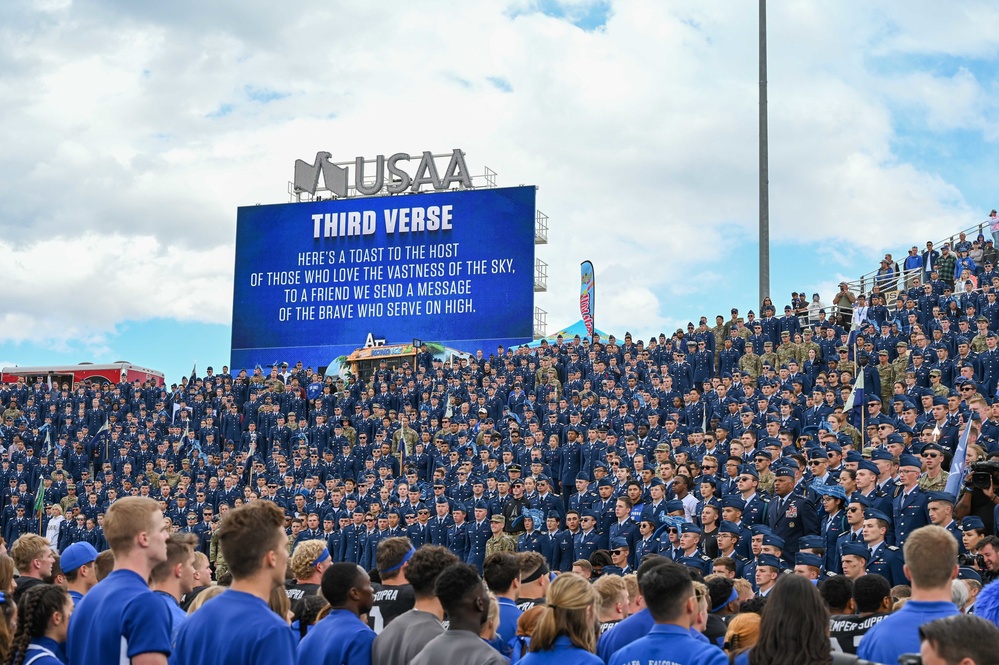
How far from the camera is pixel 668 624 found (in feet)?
15.0

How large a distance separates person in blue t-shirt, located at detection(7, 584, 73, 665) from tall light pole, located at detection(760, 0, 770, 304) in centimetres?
2090

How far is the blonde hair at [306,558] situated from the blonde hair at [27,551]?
1479 mm

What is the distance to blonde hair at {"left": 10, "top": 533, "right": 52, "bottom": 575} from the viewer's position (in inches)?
245

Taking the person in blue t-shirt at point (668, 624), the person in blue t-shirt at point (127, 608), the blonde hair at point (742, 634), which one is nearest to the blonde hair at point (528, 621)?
the person in blue t-shirt at point (668, 624)

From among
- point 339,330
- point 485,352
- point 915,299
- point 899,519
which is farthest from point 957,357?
point 339,330

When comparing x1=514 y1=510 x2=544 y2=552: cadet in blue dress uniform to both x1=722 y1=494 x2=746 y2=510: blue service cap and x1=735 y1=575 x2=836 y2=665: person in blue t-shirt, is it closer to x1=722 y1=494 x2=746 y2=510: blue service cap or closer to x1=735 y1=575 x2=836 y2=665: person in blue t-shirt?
x1=722 y1=494 x2=746 y2=510: blue service cap

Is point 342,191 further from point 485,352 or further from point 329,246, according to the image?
point 485,352

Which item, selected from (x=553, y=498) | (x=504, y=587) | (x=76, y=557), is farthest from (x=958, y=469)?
(x=76, y=557)

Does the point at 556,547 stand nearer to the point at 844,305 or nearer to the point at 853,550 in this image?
the point at 853,550

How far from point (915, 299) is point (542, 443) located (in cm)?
790

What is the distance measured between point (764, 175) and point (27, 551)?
74.0 feet

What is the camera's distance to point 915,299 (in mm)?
22000

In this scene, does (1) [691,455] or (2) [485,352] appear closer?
(1) [691,455]

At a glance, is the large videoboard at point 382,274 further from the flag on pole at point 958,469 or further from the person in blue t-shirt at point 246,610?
the person in blue t-shirt at point 246,610
